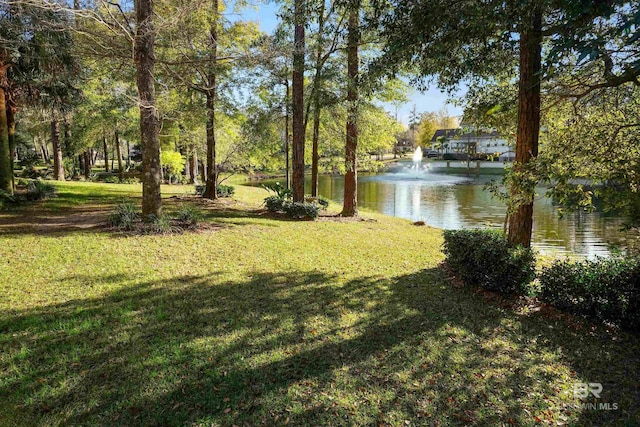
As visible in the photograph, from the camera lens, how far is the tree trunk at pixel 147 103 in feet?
23.4

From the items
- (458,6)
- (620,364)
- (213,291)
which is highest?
(458,6)

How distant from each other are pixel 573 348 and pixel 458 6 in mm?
4158

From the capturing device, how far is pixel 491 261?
519cm

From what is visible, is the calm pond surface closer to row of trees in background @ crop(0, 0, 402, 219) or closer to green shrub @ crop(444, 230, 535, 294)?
green shrub @ crop(444, 230, 535, 294)

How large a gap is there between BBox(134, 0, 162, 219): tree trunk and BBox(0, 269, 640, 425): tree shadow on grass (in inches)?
119

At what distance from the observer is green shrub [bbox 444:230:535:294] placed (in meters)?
4.97

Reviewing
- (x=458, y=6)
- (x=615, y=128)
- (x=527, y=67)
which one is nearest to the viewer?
(x=458, y=6)

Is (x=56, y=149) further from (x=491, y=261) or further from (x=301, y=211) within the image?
(x=491, y=261)

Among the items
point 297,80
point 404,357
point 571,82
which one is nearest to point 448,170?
point 297,80

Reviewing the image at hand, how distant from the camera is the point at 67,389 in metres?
2.95

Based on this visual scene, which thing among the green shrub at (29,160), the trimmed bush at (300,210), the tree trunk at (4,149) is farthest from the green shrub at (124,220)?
the green shrub at (29,160)

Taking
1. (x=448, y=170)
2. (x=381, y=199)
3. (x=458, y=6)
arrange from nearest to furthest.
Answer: (x=458, y=6) < (x=381, y=199) < (x=448, y=170)

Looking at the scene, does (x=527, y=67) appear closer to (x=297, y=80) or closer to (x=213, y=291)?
(x=213, y=291)

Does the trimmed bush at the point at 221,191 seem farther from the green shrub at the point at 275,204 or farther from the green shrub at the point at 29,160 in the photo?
the green shrub at the point at 29,160
